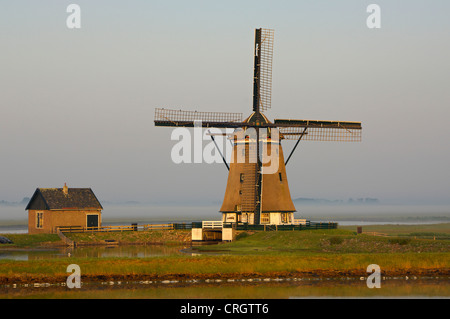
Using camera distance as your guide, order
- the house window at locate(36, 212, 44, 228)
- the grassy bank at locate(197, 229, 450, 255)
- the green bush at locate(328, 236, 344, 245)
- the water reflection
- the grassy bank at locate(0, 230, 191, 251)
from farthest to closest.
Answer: the house window at locate(36, 212, 44, 228) < the grassy bank at locate(0, 230, 191, 251) < the green bush at locate(328, 236, 344, 245) < the grassy bank at locate(197, 229, 450, 255) < the water reflection

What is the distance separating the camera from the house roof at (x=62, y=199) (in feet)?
231

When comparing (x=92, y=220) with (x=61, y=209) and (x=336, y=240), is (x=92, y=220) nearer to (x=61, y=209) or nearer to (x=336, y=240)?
(x=61, y=209)

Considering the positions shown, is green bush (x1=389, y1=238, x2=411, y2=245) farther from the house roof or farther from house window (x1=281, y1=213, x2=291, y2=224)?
the house roof

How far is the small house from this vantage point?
70125mm

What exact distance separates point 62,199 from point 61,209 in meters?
1.53

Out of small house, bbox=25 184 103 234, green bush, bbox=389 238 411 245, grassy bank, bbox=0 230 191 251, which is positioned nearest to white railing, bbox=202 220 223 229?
grassy bank, bbox=0 230 191 251

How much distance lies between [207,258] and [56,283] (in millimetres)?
10524

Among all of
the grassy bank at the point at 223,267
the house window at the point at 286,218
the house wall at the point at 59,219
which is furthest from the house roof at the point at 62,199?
the grassy bank at the point at 223,267

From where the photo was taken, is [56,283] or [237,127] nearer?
[56,283]

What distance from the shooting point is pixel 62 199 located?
71.2 m

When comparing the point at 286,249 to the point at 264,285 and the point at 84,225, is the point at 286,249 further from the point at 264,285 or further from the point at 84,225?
the point at 84,225
